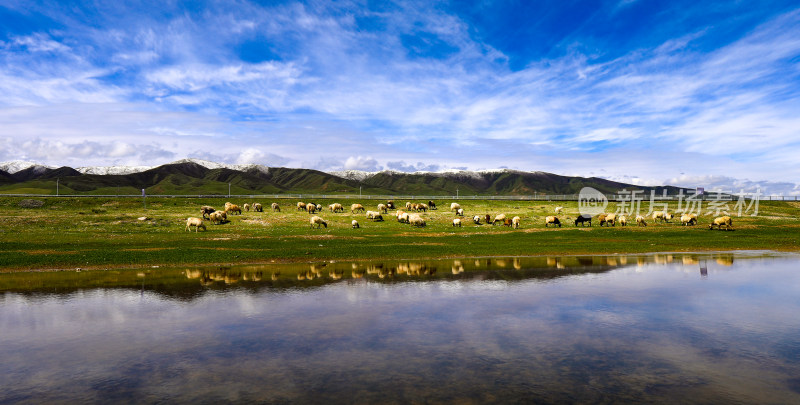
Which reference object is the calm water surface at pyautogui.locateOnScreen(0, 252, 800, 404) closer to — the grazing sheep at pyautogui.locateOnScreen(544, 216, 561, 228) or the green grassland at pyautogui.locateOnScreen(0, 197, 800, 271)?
the green grassland at pyautogui.locateOnScreen(0, 197, 800, 271)

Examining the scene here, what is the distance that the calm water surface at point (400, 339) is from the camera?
9.19 meters

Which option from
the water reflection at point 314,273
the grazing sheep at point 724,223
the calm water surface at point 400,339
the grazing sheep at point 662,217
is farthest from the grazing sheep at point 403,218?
the grazing sheep at point 724,223

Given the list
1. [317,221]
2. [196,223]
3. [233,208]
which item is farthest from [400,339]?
[233,208]

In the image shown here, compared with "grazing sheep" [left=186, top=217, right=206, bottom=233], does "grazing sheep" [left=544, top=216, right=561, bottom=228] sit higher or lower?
higher

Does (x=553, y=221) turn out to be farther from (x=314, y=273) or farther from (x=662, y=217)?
(x=314, y=273)

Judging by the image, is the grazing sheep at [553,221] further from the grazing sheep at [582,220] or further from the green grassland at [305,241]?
the grazing sheep at [582,220]

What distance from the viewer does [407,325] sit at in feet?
45.6

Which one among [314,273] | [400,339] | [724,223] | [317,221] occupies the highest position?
[724,223]

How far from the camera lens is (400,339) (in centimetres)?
1246

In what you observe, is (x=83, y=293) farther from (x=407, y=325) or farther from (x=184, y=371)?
(x=407, y=325)

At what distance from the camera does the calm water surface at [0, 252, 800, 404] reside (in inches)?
362

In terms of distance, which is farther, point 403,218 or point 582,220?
point 403,218

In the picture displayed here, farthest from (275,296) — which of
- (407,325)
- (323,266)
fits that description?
(323,266)

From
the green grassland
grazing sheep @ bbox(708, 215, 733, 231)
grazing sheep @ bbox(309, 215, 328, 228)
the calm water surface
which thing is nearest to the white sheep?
the green grassland
